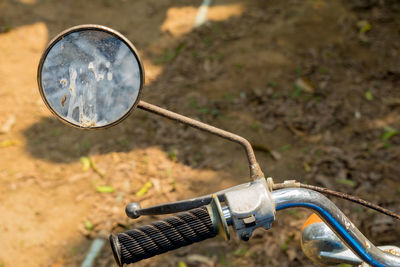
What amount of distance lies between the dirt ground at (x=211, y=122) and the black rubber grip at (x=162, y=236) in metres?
2.16

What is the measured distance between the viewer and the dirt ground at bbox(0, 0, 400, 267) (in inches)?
146

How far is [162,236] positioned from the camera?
142 centimetres

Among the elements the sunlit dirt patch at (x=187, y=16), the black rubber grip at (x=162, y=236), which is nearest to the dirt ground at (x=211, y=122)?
the sunlit dirt patch at (x=187, y=16)

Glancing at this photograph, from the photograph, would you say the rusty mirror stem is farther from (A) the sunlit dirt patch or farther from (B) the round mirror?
(A) the sunlit dirt patch

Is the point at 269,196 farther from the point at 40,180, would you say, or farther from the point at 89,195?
the point at 40,180

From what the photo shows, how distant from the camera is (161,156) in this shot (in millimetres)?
4422

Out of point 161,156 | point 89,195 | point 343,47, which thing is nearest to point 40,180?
point 89,195

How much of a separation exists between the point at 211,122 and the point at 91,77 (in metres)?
3.33

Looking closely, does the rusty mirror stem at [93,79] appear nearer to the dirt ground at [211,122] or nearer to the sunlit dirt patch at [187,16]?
the dirt ground at [211,122]

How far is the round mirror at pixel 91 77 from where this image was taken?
4.91 feet

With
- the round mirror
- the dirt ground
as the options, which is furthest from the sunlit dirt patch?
the round mirror

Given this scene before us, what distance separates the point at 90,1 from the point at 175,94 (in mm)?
2499

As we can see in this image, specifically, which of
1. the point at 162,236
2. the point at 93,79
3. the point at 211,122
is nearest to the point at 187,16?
the point at 211,122

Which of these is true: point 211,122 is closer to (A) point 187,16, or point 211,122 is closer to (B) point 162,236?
(A) point 187,16
